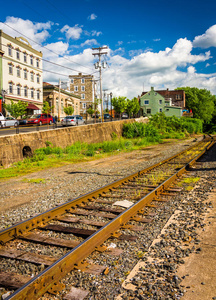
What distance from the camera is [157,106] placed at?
74.3 m

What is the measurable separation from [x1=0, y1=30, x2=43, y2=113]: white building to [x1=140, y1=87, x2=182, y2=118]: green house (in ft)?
112

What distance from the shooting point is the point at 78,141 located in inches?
833

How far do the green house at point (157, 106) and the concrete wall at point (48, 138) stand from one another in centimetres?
4858

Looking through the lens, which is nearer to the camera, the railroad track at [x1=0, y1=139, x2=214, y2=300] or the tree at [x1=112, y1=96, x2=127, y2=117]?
the railroad track at [x1=0, y1=139, x2=214, y2=300]

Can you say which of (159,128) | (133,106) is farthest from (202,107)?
(159,128)

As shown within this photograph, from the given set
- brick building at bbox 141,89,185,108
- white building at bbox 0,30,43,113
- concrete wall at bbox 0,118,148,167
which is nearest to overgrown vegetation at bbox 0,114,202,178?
concrete wall at bbox 0,118,148,167

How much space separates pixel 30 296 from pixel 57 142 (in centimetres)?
1625

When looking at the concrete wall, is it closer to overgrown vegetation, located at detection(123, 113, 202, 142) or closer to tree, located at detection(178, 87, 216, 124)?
overgrown vegetation, located at detection(123, 113, 202, 142)

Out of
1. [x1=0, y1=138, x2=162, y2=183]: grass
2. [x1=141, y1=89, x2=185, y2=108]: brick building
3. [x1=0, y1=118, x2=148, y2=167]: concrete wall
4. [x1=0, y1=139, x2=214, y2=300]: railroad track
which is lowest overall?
[x1=0, y1=139, x2=214, y2=300]: railroad track

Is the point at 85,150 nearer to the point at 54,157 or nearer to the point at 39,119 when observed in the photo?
the point at 54,157

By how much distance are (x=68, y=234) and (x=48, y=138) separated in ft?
45.0

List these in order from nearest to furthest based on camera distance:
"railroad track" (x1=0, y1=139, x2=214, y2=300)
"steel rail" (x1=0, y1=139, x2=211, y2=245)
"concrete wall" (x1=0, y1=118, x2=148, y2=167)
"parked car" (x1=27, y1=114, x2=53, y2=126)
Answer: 1. "railroad track" (x1=0, y1=139, x2=214, y2=300)
2. "steel rail" (x1=0, y1=139, x2=211, y2=245)
3. "concrete wall" (x1=0, y1=118, x2=148, y2=167)
4. "parked car" (x1=27, y1=114, x2=53, y2=126)

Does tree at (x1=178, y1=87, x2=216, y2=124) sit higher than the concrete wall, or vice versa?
tree at (x1=178, y1=87, x2=216, y2=124)

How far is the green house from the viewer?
7388 centimetres
